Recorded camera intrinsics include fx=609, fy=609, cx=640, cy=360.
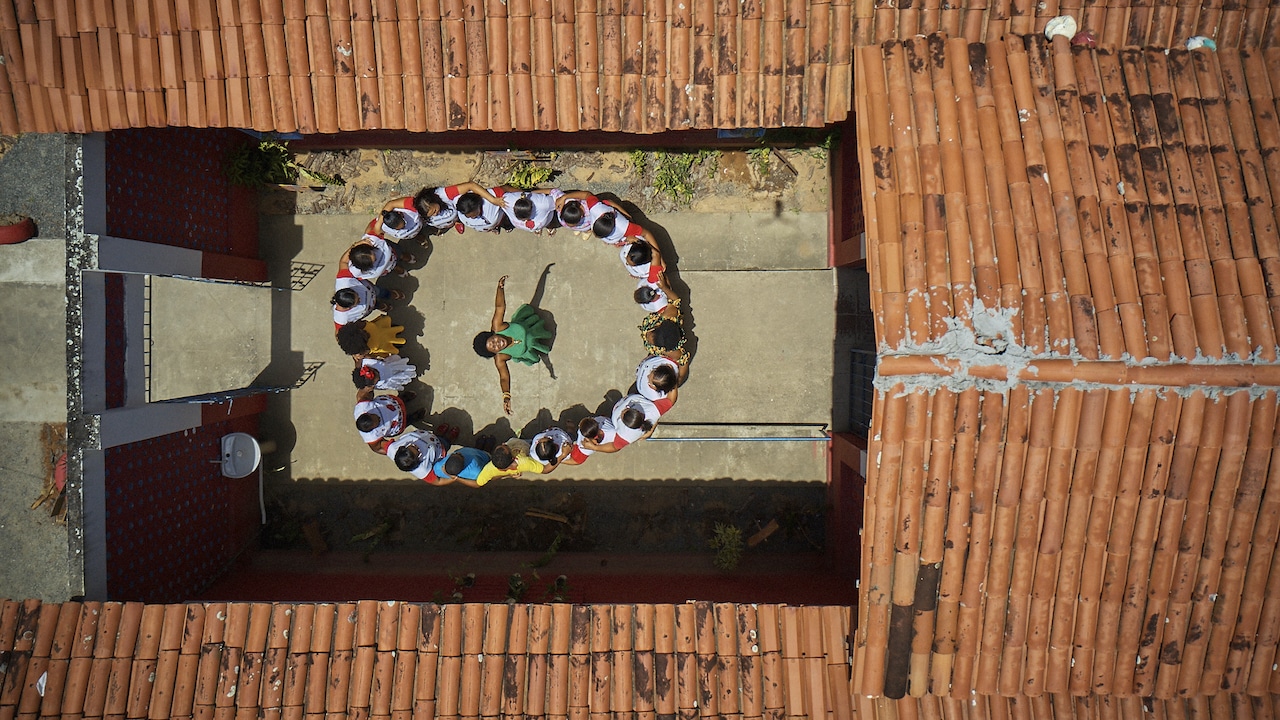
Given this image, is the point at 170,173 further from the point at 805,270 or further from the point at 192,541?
the point at 805,270

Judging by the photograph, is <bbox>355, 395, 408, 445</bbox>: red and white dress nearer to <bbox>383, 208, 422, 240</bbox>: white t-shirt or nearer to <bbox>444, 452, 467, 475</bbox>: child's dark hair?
<bbox>444, 452, 467, 475</bbox>: child's dark hair

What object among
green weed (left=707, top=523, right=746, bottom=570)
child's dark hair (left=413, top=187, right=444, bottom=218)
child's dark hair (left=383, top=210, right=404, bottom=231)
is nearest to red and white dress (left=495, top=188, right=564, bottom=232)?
child's dark hair (left=413, top=187, right=444, bottom=218)

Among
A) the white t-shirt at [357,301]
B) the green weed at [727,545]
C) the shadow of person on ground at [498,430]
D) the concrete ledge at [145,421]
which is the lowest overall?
the green weed at [727,545]

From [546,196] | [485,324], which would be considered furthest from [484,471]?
[546,196]

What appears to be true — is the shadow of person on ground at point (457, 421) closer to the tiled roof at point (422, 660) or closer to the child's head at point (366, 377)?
the child's head at point (366, 377)

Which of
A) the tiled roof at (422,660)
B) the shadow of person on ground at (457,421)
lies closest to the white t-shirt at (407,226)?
the shadow of person on ground at (457,421)

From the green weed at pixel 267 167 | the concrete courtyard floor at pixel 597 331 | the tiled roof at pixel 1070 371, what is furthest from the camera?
the concrete courtyard floor at pixel 597 331
